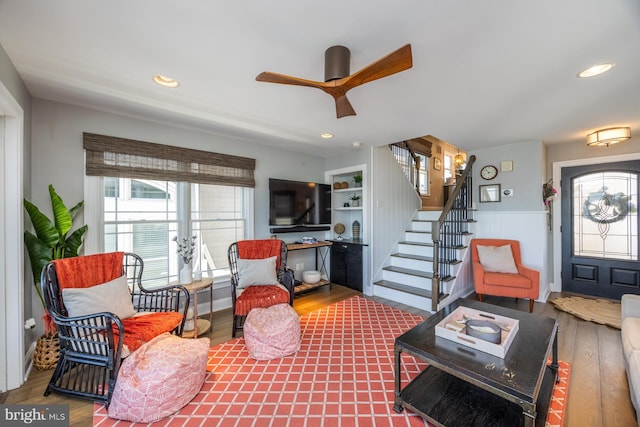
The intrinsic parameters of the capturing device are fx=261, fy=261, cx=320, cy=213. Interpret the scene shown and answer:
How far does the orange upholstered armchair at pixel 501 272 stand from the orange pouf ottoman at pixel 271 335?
2691 millimetres

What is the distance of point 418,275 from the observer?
12.6 ft

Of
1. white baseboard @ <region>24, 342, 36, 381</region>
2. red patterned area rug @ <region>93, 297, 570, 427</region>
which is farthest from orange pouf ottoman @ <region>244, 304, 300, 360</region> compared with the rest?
white baseboard @ <region>24, 342, 36, 381</region>

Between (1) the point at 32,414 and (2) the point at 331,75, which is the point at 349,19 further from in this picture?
(1) the point at 32,414

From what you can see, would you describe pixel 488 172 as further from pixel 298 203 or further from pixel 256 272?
pixel 256 272

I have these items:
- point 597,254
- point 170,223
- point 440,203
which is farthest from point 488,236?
point 170,223

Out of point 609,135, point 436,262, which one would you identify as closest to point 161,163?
point 436,262

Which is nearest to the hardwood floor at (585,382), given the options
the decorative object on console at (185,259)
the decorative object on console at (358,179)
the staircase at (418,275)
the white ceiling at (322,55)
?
the decorative object on console at (185,259)

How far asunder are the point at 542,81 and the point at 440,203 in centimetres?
474

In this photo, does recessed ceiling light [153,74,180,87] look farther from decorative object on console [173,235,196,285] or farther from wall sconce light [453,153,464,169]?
wall sconce light [453,153,464,169]

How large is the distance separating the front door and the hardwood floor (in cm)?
132

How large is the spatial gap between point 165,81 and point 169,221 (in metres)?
1.67

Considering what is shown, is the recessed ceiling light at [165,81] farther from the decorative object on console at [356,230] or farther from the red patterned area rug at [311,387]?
the decorative object on console at [356,230]

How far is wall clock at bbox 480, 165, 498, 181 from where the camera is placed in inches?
170

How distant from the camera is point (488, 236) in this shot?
4340 mm
